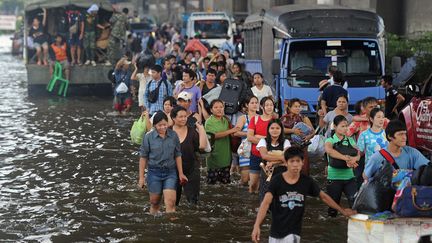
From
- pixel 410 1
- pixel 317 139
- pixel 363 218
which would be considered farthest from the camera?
pixel 410 1

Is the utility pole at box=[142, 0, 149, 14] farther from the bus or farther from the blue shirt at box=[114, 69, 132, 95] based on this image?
the bus

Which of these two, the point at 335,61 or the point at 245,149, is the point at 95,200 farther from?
the point at 335,61

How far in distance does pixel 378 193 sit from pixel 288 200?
889 millimetres

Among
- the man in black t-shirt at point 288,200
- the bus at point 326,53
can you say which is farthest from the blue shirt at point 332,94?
the man in black t-shirt at point 288,200

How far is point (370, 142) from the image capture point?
1070 centimetres

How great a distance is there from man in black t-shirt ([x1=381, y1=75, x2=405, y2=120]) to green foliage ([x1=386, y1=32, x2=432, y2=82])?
2535 millimetres

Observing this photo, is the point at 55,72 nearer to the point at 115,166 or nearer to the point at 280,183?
the point at 115,166

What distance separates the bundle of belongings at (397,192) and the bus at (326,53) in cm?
929

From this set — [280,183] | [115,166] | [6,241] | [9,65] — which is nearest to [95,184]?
[115,166]

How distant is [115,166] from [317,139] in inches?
216

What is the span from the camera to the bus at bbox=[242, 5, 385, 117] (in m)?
18.2

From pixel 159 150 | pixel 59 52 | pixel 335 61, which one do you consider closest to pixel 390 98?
pixel 335 61

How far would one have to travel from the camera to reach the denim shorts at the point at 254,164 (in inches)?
492

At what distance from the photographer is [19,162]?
16562mm
